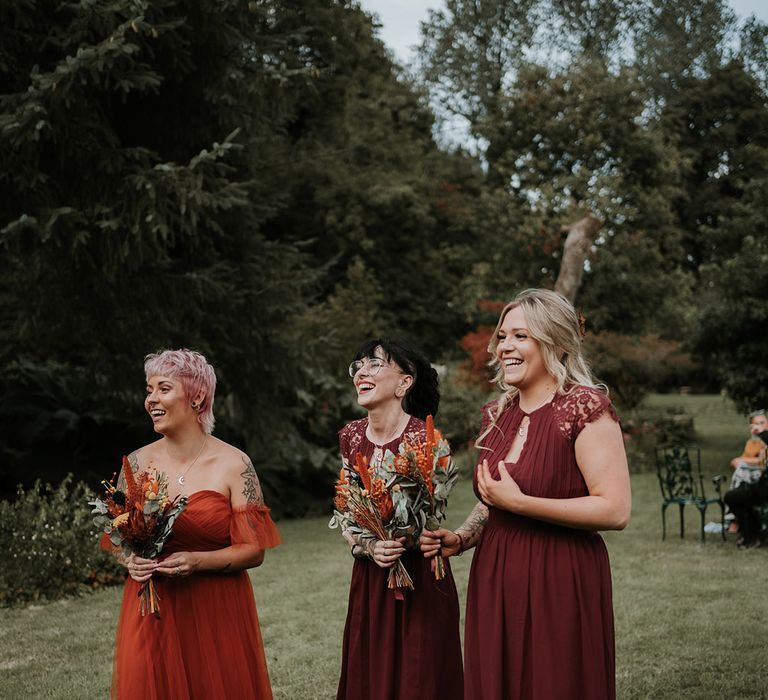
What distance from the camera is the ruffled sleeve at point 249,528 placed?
395cm

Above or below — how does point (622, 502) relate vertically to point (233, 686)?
above

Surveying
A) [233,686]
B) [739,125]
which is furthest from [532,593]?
[739,125]

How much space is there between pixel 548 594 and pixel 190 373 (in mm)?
1843

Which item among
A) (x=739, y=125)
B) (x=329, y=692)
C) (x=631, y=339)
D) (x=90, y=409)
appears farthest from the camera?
(x=739, y=125)

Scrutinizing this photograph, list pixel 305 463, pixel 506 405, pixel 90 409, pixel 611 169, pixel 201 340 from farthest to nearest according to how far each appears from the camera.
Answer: pixel 611 169 < pixel 305 463 < pixel 90 409 < pixel 201 340 < pixel 506 405

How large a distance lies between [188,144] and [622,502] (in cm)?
925

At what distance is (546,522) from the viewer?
337 centimetres

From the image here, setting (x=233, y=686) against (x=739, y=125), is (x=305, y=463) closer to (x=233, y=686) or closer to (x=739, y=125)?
(x=233, y=686)

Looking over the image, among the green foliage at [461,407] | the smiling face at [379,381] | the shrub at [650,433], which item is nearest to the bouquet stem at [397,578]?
the smiling face at [379,381]

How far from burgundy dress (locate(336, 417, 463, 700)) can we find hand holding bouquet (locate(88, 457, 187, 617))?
0.95 meters

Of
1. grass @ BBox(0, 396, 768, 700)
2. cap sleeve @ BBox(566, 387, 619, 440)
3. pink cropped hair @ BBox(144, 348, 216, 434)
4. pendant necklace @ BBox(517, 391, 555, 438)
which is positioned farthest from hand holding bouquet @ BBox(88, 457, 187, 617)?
grass @ BBox(0, 396, 768, 700)

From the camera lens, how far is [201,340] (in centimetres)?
1124

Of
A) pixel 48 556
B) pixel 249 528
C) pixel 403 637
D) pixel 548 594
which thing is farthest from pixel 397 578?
pixel 48 556

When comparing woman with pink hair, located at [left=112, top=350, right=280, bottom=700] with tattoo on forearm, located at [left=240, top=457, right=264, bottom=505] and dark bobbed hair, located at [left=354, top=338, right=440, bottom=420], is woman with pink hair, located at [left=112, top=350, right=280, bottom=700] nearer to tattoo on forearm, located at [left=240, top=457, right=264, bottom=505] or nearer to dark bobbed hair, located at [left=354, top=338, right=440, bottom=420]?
tattoo on forearm, located at [left=240, top=457, right=264, bottom=505]
